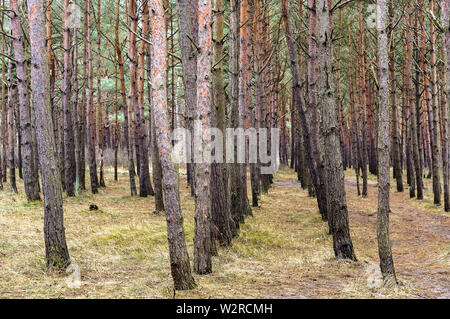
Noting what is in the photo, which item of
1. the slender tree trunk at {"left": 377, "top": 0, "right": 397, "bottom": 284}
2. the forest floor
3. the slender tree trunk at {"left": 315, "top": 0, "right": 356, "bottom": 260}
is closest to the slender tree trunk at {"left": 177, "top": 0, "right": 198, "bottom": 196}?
the slender tree trunk at {"left": 315, "top": 0, "right": 356, "bottom": 260}

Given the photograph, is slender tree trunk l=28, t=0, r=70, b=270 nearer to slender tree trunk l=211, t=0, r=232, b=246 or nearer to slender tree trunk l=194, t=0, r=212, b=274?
slender tree trunk l=194, t=0, r=212, b=274

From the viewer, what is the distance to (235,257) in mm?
7418

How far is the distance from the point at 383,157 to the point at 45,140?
14.7 feet

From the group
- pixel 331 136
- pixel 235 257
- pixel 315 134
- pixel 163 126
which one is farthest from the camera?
pixel 315 134

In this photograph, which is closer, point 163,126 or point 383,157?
point 163,126

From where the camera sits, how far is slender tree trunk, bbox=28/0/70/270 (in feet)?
19.0

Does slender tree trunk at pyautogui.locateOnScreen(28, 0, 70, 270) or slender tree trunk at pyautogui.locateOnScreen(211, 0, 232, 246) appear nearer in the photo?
slender tree trunk at pyautogui.locateOnScreen(28, 0, 70, 270)

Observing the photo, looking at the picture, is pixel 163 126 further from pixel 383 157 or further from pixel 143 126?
pixel 143 126

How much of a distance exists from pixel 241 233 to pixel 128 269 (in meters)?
3.61

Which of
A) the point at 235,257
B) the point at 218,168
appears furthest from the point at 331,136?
the point at 235,257

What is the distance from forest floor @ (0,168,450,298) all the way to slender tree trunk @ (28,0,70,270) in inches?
13.4

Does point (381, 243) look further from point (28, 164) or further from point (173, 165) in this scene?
point (28, 164)

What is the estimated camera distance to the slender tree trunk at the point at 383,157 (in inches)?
217

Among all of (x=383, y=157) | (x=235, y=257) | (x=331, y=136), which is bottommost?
(x=235, y=257)
